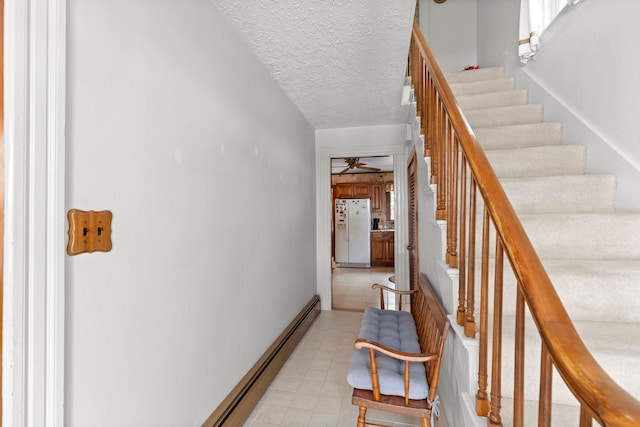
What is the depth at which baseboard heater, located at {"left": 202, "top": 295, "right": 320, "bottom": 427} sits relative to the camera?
1.62 meters

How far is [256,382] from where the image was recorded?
2.02m

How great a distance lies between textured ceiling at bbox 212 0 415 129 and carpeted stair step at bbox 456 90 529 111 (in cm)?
65

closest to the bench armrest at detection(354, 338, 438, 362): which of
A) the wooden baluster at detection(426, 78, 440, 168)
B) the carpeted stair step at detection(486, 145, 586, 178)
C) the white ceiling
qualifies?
the wooden baluster at detection(426, 78, 440, 168)

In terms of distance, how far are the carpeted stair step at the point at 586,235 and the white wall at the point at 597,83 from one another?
0.25 metres

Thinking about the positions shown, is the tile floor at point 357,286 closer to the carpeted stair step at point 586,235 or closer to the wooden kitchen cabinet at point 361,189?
the wooden kitchen cabinet at point 361,189

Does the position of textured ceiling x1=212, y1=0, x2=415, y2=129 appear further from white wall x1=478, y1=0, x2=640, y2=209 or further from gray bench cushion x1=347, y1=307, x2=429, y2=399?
gray bench cushion x1=347, y1=307, x2=429, y2=399

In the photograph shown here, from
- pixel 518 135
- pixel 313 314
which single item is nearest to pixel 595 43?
pixel 518 135

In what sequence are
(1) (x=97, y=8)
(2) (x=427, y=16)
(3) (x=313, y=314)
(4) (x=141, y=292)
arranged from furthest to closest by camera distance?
(2) (x=427, y=16) → (3) (x=313, y=314) → (4) (x=141, y=292) → (1) (x=97, y=8)

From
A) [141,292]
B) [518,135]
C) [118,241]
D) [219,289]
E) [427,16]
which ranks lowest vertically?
[219,289]

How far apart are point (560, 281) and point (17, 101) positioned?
6.67 ft

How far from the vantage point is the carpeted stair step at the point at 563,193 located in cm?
180

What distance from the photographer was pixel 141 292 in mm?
1091

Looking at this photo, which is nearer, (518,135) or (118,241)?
(118,241)

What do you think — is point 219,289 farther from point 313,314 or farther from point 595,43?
point 595,43
